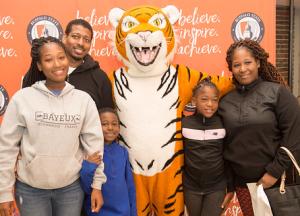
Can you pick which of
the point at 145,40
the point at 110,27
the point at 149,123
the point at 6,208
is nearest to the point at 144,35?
the point at 145,40

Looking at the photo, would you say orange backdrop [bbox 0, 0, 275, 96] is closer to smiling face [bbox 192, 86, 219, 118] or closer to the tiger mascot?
the tiger mascot

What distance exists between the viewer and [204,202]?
2086 millimetres

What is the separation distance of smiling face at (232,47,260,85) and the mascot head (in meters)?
0.47

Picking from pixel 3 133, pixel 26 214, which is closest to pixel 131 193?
pixel 26 214

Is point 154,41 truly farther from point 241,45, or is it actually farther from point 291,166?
point 291,166

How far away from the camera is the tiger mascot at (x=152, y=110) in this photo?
215cm

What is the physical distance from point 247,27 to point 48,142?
7.06 feet

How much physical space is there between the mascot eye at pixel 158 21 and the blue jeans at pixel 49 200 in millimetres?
1110

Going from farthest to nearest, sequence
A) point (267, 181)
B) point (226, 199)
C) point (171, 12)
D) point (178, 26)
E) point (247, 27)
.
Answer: point (247, 27) < point (178, 26) < point (171, 12) < point (226, 199) < point (267, 181)

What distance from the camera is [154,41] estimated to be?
84.5 inches

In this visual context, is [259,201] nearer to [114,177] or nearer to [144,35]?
[114,177]

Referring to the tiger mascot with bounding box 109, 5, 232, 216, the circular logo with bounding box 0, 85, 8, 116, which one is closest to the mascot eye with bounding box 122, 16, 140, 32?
the tiger mascot with bounding box 109, 5, 232, 216

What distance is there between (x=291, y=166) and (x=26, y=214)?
1.45m

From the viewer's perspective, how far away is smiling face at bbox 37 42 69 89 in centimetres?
172
